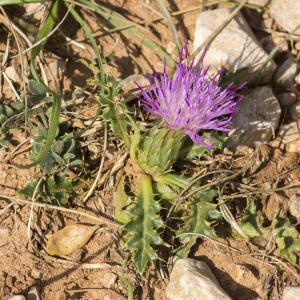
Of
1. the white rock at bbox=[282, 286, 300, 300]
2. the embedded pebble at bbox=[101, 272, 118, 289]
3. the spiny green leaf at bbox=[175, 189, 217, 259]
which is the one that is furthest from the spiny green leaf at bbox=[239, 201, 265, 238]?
the embedded pebble at bbox=[101, 272, 118, 289]

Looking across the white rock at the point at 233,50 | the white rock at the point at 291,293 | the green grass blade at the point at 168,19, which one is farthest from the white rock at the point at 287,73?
the white rock at the point at 291,293

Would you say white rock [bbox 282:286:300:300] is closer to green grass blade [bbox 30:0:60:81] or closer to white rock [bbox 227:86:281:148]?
white rock [bbox 227:86:281:148]

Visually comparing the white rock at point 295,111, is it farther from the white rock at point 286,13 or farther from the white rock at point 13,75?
the white rock at point 13,75

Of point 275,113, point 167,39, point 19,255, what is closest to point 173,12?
point 167,39

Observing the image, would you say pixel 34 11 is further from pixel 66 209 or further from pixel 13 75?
pixel 66 209

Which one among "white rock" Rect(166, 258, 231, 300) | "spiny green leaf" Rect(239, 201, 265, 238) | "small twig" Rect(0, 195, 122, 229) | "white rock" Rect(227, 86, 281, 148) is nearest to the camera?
"white rock" Rect(166, 258, 231, 300)

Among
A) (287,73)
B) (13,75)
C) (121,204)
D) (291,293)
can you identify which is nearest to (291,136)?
(287,73)
